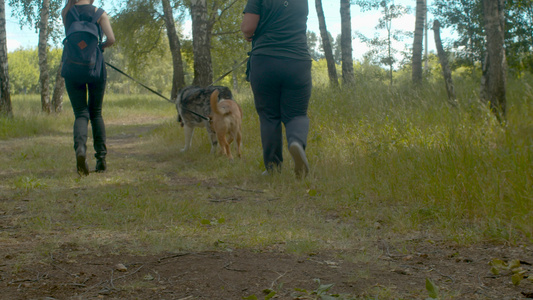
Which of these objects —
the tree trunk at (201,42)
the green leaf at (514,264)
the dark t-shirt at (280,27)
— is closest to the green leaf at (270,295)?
the green leaf at (514,264)

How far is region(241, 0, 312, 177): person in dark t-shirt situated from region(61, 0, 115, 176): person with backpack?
1.72m

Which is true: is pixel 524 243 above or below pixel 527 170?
below

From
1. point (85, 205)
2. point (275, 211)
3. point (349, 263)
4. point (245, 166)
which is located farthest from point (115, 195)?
point (349, 263)

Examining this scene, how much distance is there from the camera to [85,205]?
13.4 ft

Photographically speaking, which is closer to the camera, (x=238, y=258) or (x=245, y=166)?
(x=238, y=258)

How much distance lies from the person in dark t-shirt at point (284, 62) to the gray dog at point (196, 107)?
237 cm

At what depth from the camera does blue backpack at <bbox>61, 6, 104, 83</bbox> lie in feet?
16.6

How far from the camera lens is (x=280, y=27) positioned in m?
4.73

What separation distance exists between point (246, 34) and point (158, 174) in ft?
7.27

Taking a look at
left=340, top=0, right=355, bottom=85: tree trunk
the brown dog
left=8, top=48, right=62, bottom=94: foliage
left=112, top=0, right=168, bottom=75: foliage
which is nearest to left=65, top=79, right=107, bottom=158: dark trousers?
the brown dog

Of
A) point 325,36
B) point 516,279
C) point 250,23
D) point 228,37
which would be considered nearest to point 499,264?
point 516,279

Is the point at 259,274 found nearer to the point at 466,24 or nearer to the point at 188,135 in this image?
the point at 188,135

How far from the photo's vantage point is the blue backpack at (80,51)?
5.05m

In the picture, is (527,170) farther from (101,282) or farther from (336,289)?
(101,282)
